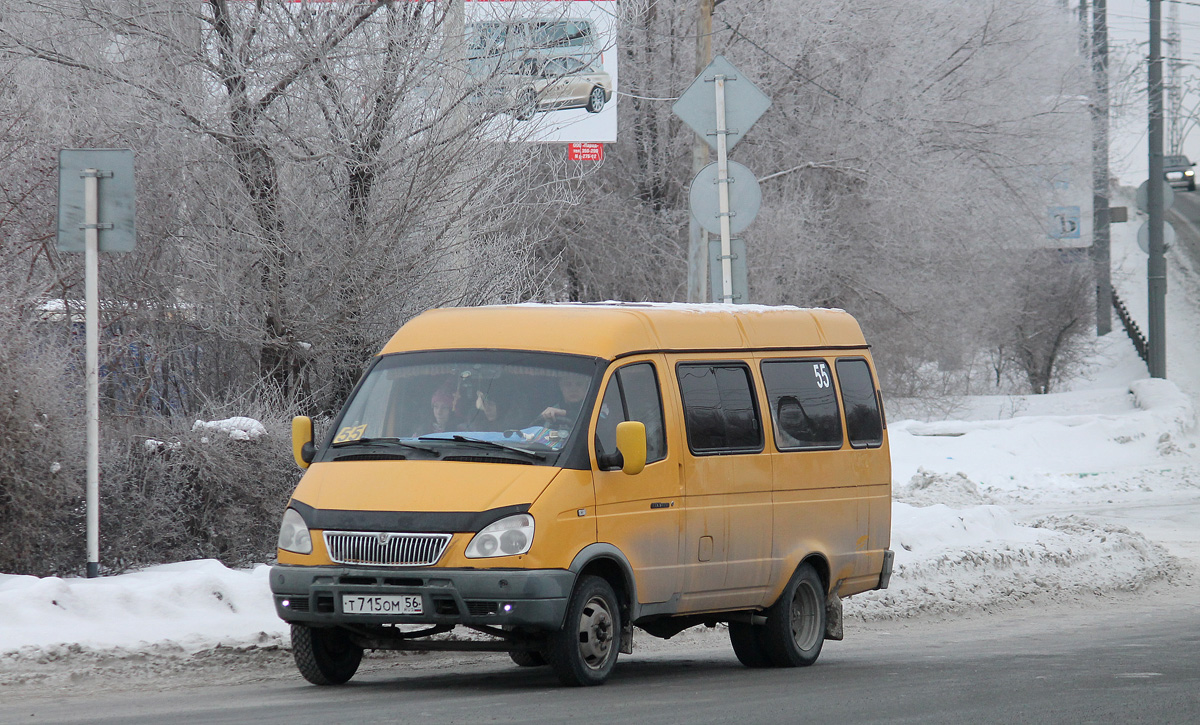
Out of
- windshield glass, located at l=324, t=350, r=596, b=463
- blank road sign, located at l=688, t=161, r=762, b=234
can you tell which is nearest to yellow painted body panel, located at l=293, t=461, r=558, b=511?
windshield glass, located at l=324, t=350, r=596, b=463

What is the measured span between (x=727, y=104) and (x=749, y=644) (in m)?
5.58

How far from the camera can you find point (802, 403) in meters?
9.79

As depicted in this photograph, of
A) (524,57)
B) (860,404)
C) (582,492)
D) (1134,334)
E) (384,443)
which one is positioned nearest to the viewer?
(582,492)

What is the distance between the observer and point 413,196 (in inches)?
524

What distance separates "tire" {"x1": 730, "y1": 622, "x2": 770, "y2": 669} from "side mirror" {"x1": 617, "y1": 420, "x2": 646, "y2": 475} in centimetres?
203

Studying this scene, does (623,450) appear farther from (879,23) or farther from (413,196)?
(879,23)

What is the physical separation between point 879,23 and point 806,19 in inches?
70.5

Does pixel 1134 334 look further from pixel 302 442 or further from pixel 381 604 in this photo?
pixel 381 604

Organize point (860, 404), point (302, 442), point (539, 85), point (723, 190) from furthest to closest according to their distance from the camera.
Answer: point (539, 85)
point (723, 190)
point (860, 404)
point (302, 442)

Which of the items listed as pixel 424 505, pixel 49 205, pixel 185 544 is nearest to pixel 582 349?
pixel 424 505

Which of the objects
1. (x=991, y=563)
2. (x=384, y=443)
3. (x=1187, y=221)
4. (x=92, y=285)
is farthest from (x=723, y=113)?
(x=1187, y=221)

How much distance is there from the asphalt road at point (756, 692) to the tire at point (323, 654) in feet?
0.34

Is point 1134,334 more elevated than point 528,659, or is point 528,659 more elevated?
point 1134,334

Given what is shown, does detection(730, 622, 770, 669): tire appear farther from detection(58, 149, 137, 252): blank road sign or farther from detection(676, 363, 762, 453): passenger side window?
detection(58, 149, 137, 252): blank road sign
